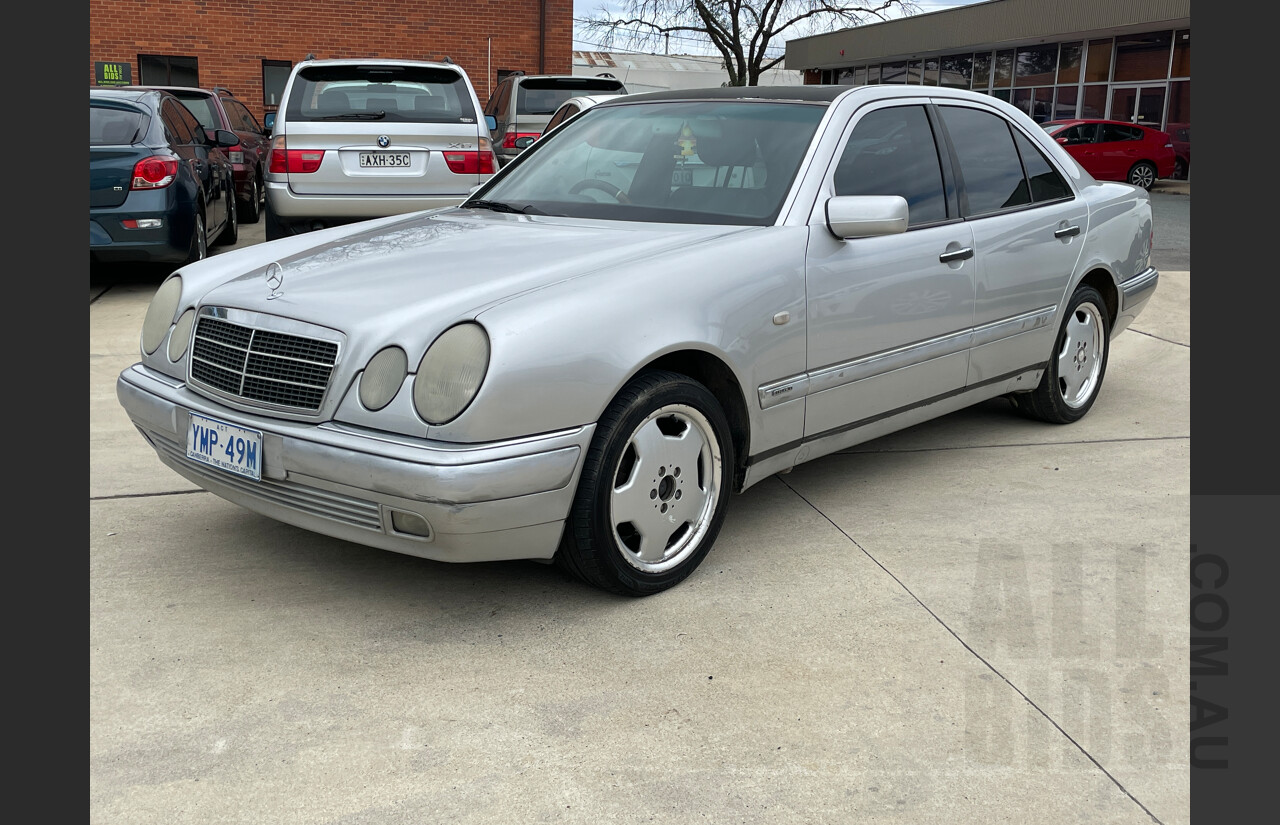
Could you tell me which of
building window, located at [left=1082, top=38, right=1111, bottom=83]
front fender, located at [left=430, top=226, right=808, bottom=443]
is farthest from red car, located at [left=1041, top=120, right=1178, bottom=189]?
front fender, located at [left=430, top=226, right=808, bottom=443]

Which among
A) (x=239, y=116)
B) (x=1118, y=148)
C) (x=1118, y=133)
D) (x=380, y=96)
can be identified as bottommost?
(x=380, y=96)

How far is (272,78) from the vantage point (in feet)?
78.6

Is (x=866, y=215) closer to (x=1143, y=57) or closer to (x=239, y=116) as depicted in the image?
(x=239, y=116)

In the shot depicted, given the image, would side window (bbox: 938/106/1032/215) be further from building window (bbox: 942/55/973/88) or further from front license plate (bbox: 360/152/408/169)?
building window (bbox: 942/55/973/88)

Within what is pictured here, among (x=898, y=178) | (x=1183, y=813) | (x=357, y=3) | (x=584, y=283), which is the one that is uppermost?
(x=357, y=3)

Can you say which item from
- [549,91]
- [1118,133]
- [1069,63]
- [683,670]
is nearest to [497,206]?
[683,670]

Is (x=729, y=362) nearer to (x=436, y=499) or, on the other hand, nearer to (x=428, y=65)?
(x=436, y=499)

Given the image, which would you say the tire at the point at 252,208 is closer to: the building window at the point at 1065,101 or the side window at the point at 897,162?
the side window at the point at 897,162

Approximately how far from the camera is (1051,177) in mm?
5172

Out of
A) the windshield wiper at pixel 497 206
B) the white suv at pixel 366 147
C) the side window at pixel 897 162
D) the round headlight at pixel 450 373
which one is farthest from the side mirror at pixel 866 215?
the white suv at pixel 366 147

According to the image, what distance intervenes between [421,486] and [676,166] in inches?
71.4

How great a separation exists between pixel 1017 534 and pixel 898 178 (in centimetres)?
138

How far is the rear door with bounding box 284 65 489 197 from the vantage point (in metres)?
8.69
